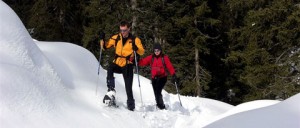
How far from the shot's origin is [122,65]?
8898 mm

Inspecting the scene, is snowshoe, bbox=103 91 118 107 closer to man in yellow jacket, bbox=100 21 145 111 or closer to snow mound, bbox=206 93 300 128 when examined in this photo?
man in yellow jacket, bbox=100 21 145 111

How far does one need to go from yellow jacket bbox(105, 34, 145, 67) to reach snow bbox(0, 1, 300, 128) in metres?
0.96

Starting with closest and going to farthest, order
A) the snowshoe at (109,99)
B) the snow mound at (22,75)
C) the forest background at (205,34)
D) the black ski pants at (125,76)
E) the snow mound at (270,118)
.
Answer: the snow mound at (270,118), the snow mound at (22,75), the snowshoe at (109,99), the black ski pants at (125,76), the forest background at (205,34)

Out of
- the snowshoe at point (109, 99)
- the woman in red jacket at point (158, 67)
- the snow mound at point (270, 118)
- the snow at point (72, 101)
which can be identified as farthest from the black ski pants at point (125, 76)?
the snow mound at point (270, 118)

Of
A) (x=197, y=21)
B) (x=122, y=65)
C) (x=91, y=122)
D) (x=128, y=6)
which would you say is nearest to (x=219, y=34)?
(x=197, y=21)

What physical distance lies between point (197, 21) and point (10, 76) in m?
19.9

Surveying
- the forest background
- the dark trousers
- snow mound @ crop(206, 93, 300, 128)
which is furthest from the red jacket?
the forest background

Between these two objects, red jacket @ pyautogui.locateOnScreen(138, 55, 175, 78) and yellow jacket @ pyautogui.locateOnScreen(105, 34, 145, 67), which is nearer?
yellow jacket @ pyautogui.locateOnScreen(105, 34, 145, 67)

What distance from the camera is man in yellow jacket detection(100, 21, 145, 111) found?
28.2ft

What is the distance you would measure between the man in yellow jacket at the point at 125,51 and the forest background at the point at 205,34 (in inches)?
399

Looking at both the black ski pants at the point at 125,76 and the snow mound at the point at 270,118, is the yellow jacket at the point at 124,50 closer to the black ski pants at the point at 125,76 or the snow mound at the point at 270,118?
the black ski pants at the point at 125,76

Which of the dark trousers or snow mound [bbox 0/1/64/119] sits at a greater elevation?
snow mound [bbox 0/1/64/119]

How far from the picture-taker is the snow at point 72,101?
4.94m

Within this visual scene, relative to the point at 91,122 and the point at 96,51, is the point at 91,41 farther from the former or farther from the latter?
the point at 91,122
